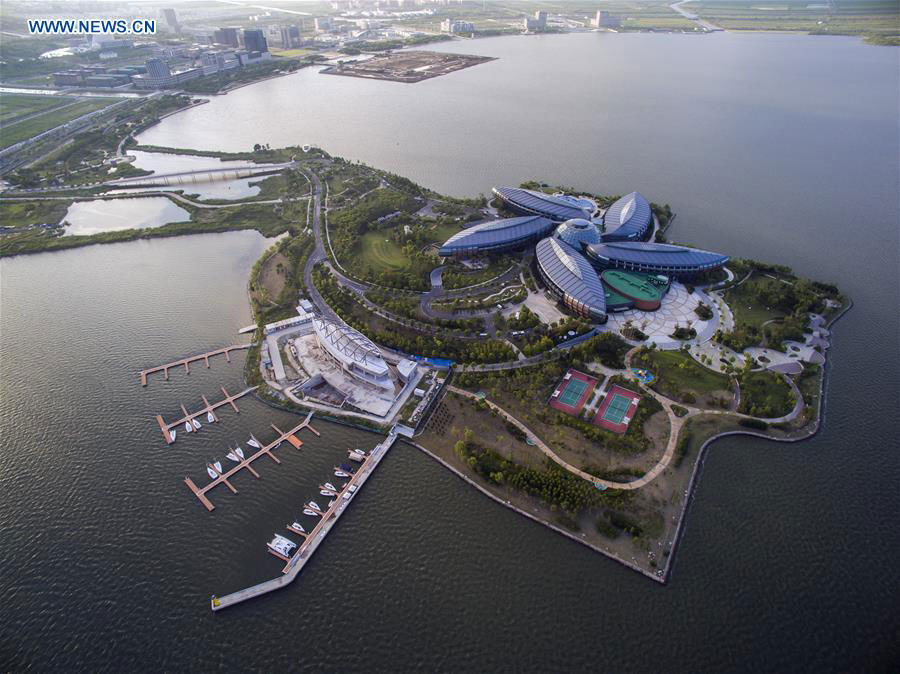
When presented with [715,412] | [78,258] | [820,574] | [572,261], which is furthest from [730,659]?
[78,258]

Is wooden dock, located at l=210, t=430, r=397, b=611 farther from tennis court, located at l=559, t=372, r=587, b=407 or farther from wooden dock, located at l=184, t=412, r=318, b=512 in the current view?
tennis court, located at l=559, t=372, r=587, b=407

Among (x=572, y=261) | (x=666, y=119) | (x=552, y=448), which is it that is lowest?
(x=552, y=448)

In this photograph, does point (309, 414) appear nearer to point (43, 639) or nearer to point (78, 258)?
point (43, 639)

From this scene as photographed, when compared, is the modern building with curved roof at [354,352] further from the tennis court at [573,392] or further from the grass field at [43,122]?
the grass field at [43,122]

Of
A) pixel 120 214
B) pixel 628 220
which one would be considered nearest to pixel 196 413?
pixel 120 214

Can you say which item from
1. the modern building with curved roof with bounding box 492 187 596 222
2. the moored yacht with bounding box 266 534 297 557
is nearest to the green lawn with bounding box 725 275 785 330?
the modern building with curved roof with bounding box 492 187 596 222

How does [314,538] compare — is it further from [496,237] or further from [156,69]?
[156,69]

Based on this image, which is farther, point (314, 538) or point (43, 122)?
point (43, 122)
